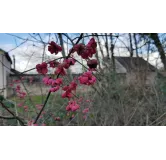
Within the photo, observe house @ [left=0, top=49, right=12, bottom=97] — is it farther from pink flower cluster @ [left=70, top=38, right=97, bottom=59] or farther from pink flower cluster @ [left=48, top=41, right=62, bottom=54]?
pink flower cluster @ [left=70, top=38, right=97, bottom=59]

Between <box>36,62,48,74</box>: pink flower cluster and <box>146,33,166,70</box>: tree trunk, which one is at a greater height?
<box>146,33,166,70</box>: tree trunk

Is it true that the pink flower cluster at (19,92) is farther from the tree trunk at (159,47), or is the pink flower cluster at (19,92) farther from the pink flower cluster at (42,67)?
the tree trunk at (159,47)

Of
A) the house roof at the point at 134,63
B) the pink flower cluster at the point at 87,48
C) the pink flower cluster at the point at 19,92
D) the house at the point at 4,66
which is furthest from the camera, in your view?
the house roof at the point at 134,63

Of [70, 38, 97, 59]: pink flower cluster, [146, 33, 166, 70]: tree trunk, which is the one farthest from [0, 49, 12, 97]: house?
[146, 33, 166, 70]: tree trunk

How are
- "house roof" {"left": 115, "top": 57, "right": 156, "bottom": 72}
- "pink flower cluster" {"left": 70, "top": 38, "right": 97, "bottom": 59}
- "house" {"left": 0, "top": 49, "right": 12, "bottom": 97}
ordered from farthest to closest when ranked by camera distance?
1. "house roof" {"left": 115, "top": 57, "right": 156, "bottom": 72}
2. "house" {"left": 0, "top": 49, "right": 12, "bottom": 97}
3. "pink flower cluster" {"left": 70, "top": 38, "right": 97, "bottom": 59}

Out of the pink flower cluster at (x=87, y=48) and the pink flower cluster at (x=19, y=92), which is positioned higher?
the pink flower cluster at (x=87, y=48)

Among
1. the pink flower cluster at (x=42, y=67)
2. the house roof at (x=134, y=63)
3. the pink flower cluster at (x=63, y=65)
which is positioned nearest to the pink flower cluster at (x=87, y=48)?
the pink flower cluster at (x=63, y=65)

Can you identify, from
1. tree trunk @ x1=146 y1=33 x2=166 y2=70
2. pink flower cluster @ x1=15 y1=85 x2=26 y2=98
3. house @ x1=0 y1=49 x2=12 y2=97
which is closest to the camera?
house @ x1=0 y1=49 x2=12 y2=97

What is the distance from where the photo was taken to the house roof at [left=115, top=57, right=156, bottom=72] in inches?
→ 88.4

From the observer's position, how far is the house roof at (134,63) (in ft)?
7.37

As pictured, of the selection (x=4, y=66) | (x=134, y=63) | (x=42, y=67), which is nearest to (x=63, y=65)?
(x=42, y=67)
